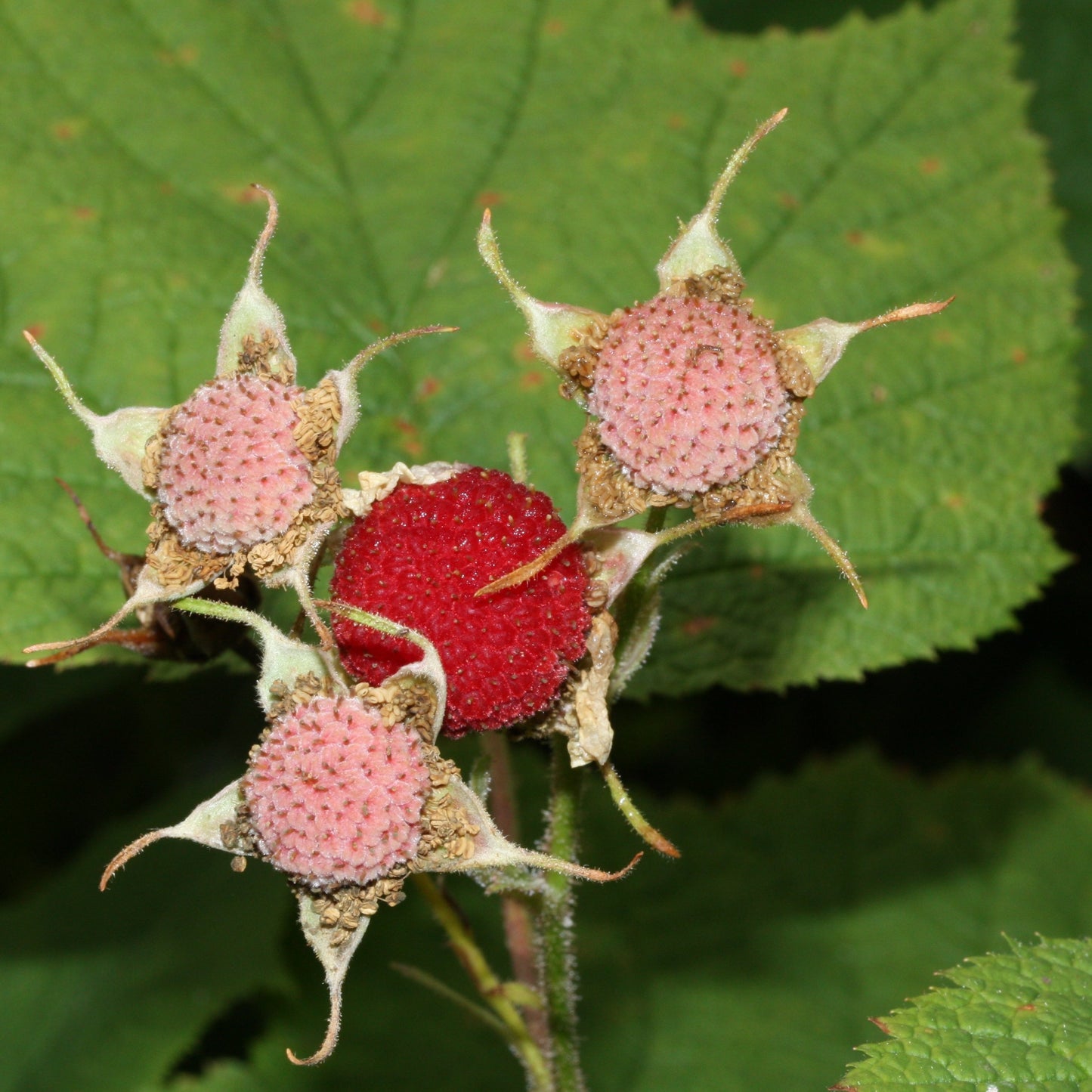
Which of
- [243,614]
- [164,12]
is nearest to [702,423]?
[243,614]

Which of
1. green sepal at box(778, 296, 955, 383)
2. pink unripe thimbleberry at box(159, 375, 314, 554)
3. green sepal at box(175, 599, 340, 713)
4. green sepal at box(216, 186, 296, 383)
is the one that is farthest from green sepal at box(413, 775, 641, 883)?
green sepal at box(778, 296, 955, 383)

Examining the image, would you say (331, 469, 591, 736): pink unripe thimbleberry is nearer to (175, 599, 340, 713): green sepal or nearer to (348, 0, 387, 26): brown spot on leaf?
(175, 599, 340, 713): green sepal

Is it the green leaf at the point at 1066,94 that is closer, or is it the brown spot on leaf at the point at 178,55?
the brown spot on leaf at the point at 178,55

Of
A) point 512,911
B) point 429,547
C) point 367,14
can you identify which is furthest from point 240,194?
point 512,911

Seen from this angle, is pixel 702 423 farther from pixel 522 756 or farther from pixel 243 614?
pixel 522 756

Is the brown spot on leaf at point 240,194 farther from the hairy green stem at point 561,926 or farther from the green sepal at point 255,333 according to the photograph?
the hairy green stem at point 561,926

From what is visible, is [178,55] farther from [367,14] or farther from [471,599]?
[471,599]

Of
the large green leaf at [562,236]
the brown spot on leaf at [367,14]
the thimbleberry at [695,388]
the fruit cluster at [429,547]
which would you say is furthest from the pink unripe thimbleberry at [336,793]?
the brown spot on leaf at [367,14]
